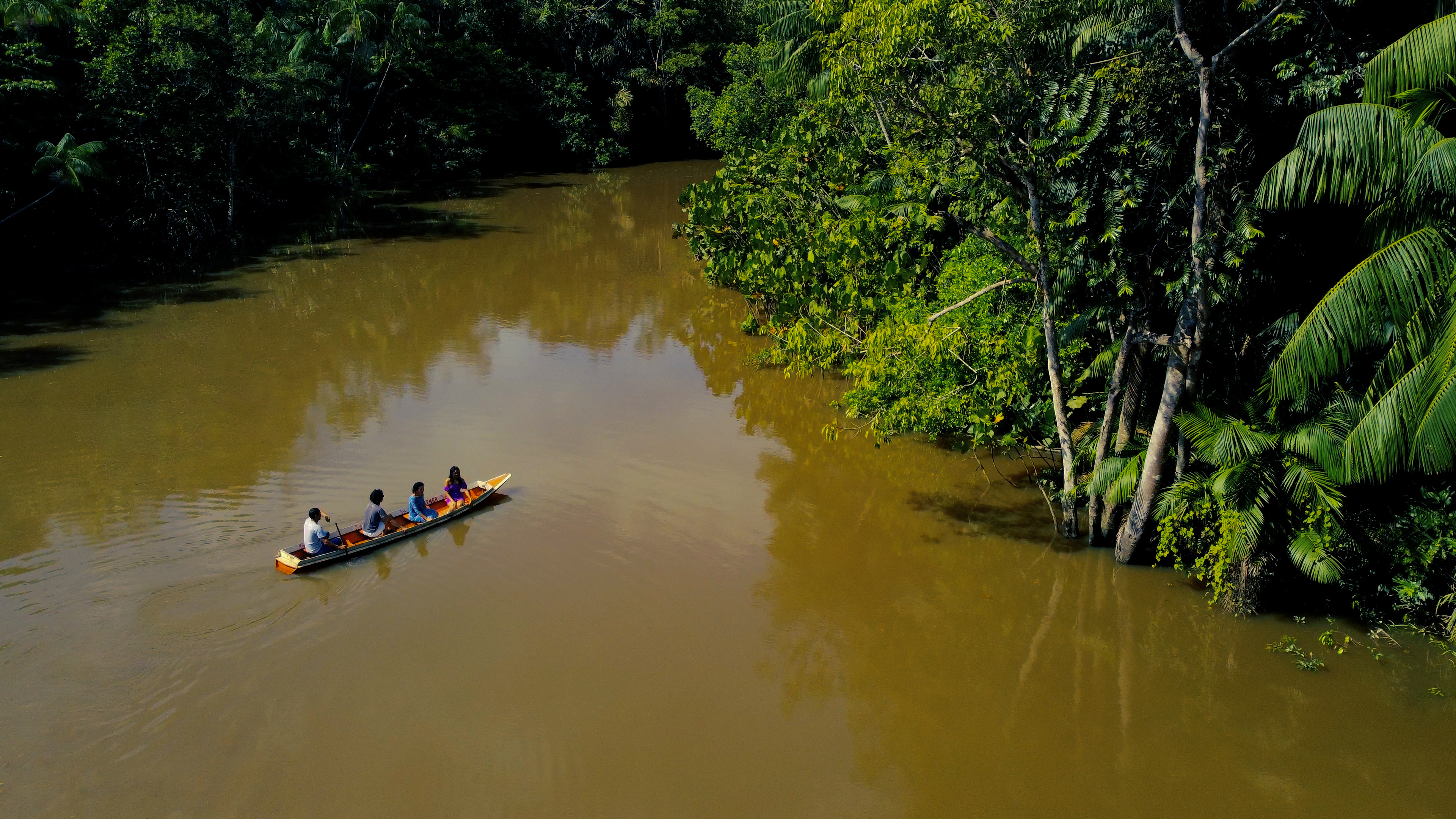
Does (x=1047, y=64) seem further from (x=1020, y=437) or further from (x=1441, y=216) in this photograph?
(x=1020, y=437)

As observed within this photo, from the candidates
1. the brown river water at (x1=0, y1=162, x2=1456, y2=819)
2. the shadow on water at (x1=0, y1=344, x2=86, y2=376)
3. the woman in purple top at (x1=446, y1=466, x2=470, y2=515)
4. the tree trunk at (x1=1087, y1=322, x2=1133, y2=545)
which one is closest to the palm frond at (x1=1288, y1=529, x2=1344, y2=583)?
the brown river water at (x1=0, y1=162, x2=1456, y2=819)

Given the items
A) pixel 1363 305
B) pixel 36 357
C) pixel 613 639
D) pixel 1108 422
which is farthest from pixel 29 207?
pixel 1363 305

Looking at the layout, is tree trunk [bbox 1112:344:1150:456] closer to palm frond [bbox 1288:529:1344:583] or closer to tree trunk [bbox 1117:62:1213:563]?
tree trunk [bbox 1117:62:1213:563]

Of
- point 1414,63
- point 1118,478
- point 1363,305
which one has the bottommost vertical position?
point 1118,478

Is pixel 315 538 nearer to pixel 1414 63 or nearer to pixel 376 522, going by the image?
pixel 376 522

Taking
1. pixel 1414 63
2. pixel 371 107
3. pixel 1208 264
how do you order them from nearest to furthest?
pixel 1414 63 < pixel 1208 264 < pixel 371 107

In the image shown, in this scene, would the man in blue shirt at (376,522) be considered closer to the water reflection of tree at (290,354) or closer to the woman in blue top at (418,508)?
the woman in blue top at (418,508)
